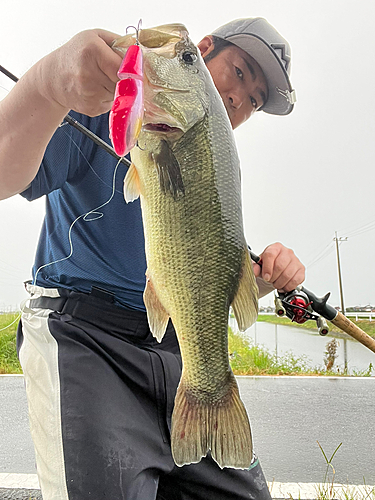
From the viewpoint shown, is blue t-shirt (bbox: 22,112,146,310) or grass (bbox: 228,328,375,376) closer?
blue t-shirt (bbox: 22,112,146,310)

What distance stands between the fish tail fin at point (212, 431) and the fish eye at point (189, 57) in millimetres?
683

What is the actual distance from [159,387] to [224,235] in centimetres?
61

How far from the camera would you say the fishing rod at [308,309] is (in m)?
1.57

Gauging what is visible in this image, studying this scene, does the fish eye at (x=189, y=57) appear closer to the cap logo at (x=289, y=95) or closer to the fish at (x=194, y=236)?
the fish at (x=194, y=236)

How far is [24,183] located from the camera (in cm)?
110

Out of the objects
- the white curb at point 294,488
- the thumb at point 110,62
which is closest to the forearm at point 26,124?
the thumb at point 110,62

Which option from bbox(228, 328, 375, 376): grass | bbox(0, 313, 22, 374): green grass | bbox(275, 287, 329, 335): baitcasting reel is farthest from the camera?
bbox(228, 328, 375, 376): grass

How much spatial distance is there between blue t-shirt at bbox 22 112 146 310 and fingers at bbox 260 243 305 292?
1.25 ft

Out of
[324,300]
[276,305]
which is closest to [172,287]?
[276,305]

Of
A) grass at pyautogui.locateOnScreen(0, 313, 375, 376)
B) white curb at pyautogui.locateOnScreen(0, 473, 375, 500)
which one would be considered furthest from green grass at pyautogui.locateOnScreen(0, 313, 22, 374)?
white curb at pyautogui.locateOnScreen(0, 473, 375, 500)

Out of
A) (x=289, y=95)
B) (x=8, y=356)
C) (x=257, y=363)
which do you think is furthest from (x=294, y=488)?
(x=8, y=356)

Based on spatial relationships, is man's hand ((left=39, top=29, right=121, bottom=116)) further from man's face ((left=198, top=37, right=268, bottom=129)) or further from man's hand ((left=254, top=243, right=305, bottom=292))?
man's face ((left=198, top=37, right=268, bottom=129))

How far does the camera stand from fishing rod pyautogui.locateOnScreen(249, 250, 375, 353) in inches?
61.7

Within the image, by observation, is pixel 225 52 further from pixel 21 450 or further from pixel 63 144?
pixel 21 450
